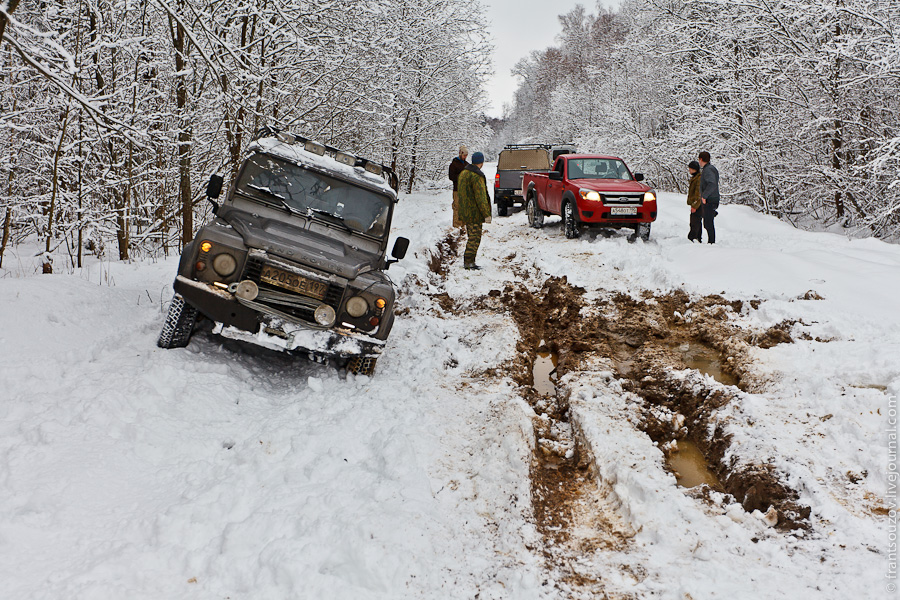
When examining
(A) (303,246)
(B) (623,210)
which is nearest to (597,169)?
(B) (623,210)

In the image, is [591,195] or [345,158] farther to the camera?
[591,195]

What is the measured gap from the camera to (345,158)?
5926 mm

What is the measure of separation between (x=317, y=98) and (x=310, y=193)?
691 centimetres

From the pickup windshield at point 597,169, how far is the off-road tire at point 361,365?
8459 millimetres

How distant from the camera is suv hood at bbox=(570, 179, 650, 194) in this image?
11078mm

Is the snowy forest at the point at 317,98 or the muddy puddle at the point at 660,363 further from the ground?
the snowy forest at the point at 317,98

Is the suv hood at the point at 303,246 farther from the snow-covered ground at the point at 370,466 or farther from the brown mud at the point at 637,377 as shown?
the brown mud at the point at 637,377

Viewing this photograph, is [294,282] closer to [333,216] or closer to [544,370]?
[333,216]

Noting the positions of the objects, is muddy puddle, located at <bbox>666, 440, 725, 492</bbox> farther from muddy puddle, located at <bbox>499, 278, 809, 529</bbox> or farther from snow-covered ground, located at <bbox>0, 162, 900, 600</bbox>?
snow-covered ground, located at <bbox>0, 162, 900, 600</bbox>

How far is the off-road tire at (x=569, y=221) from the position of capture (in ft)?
38.0

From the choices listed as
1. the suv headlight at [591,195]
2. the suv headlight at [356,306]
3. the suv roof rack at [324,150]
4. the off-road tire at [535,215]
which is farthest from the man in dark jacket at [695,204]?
the suv headlight at [356,306]

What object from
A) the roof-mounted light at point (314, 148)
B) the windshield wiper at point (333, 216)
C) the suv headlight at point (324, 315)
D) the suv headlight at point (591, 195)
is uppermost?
the suv headlight at point (591, 195)

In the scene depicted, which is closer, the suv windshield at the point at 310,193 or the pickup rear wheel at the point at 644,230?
the suv windshield at the point at 310,193

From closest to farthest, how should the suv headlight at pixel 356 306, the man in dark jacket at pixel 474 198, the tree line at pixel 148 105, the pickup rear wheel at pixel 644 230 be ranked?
the suv headlight at pixel 356 306 < the tree line at pixel 148 105 < the man in dark jacket at pixel 474 198 < the pickup rear wheel at pixel 644 230
